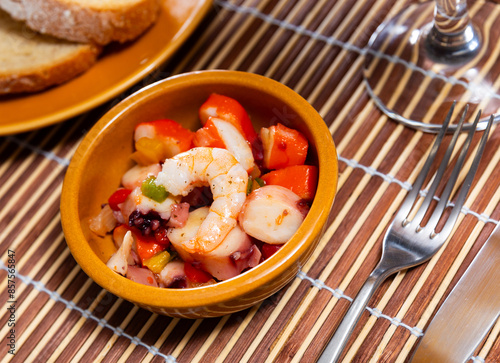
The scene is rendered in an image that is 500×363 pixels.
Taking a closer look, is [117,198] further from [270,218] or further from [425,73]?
[425,73]

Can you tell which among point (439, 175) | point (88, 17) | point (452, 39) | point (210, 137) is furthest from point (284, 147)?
point (88, 17)

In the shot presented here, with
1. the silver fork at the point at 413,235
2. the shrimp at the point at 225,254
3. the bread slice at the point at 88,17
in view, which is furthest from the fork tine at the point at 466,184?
the bread slice at the point at 88,17

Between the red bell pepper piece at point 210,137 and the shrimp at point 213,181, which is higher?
the red bell pepper piece at point 210,137

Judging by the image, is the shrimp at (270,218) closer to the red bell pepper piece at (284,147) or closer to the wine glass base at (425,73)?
the red bell pepper piece at (284,147)

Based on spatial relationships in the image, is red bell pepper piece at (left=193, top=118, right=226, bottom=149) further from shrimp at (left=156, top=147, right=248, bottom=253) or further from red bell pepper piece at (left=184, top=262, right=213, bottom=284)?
red bell pepper piece at (left=184, top=262, right=213, bottom=284)

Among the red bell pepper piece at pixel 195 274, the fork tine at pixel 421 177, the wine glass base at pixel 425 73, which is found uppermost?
the wine glass base at pixel 425 73

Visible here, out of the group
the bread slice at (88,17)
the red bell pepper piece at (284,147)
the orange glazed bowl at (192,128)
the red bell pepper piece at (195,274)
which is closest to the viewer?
the orange glazed bowl at (192,128)
